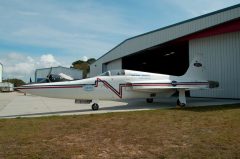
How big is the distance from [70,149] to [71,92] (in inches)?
308

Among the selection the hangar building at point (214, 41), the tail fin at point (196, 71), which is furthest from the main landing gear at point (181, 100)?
the hangar building at point (214, 41)

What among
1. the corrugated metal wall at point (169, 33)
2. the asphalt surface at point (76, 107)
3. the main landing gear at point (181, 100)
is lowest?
the asphalt surface at point (76, 107)

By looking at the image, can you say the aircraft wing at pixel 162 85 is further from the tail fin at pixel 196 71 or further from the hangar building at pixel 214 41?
the hangar building at pixel 214 41

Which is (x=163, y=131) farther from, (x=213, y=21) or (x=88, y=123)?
(x=213, y=21)

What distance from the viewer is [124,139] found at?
6.80 meters

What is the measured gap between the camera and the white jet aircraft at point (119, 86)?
43.8 feet

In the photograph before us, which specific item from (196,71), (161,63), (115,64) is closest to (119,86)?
(196,71)

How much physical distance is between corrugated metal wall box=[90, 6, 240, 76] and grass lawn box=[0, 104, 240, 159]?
33.7ft

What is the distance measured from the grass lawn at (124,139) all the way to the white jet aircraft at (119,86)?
394cm

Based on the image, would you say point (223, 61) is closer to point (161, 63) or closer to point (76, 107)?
point (76, 107)

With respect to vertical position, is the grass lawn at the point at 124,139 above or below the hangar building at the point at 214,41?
below

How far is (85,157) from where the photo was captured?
5383mm

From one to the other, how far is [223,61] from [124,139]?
13.8 metres

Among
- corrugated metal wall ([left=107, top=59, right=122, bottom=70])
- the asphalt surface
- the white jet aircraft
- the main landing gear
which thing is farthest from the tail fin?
corrugated metal wall ([left=107, top=59, right=122, bottom=70])
